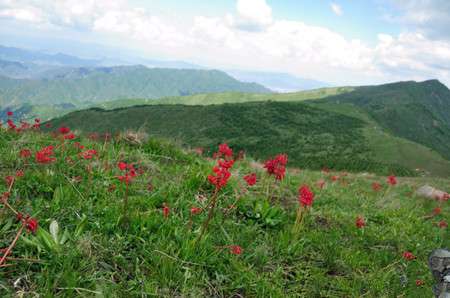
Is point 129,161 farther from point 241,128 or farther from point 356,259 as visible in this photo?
point 241,128

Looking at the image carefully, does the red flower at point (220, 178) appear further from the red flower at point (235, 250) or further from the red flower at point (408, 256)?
the red flower at point (408, 256)

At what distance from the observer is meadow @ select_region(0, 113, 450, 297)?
3396mm

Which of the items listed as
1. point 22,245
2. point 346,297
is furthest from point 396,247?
point 22,245

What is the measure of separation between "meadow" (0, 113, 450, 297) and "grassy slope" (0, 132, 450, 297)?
0.05 ft

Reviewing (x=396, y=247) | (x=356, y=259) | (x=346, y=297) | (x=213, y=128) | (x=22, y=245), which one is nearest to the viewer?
(x=22, y=245)

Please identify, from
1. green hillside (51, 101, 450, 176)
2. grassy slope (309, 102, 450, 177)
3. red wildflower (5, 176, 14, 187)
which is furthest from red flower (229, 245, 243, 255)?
grassy slope (309, 102, 450, 177)

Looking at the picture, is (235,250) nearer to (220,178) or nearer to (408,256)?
(220,178)

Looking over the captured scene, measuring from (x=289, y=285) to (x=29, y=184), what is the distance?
381cm

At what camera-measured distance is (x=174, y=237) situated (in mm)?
4215

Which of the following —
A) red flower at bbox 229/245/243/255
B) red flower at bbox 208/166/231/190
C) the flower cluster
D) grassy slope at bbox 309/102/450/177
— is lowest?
grassy slope at bbox 309/102/450/177

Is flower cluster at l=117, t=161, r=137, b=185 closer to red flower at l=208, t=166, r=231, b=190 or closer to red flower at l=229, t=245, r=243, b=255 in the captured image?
red flower at l=208, t=166, r=231, b=190

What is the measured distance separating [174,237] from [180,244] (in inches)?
6.7

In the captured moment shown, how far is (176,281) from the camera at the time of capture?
355 cm

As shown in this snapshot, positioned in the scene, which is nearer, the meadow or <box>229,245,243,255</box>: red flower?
the meadow
